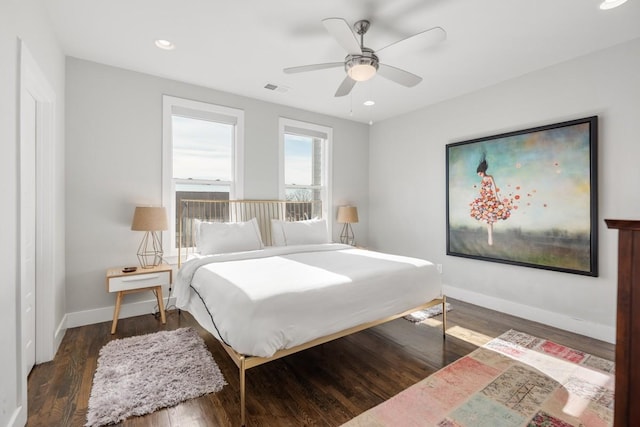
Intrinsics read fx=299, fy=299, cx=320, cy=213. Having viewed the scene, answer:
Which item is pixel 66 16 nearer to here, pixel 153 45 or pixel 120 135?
pixel 153 45

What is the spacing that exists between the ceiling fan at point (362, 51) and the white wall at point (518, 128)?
1.71m

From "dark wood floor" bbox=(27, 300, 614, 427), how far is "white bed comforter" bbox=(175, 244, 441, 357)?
0.37 m

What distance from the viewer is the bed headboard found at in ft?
12.0

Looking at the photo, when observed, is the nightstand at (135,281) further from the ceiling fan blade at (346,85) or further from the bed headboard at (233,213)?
the ceiling fan blade at (346,85)

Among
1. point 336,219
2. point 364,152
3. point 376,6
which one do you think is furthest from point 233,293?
point 364,152

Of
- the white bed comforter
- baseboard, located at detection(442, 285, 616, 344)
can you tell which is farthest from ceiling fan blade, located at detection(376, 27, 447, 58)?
baseboard, located at detection(442, 285, 616, 344)

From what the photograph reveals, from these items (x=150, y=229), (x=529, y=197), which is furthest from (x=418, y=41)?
(x=150, y=229)

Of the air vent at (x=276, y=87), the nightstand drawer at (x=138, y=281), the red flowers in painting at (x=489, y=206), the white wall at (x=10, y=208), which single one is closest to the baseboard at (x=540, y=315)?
the red flowers in painting at (x=489, y=206)

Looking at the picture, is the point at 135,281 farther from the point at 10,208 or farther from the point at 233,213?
the point at 10,208

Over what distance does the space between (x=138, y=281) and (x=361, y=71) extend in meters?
2.88

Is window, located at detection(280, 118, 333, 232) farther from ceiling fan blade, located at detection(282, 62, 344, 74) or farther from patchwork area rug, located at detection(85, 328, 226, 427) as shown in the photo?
patchwork area rug, located at detection(85, 328, 226, 427)

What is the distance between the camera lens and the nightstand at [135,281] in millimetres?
2865

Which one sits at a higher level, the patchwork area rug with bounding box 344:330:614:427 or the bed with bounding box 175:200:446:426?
the bed with bounding box 175:200:446:426

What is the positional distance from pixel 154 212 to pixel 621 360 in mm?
3483
